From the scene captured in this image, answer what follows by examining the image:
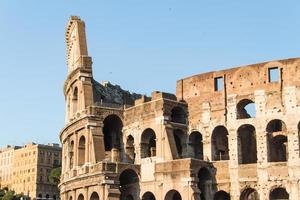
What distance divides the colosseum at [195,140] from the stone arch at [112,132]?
0.07 m

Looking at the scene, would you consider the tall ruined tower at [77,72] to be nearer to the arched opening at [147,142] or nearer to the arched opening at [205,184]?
the arched opening at [147,142]

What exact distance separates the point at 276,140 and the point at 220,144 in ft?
12.1

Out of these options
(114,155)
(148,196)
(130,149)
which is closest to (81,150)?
(130,149)

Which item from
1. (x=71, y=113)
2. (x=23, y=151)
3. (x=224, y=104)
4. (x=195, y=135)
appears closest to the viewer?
(x=224, y=104)

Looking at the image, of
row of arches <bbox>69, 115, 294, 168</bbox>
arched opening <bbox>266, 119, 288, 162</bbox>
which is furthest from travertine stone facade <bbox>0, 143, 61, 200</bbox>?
arched opening <bbox>266, 119, 288, 162</bbox>

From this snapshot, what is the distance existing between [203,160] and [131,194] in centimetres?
590

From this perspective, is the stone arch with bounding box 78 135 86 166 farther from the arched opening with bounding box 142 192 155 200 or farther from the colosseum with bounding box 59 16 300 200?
the arched opening with bounding box 142 192 155 200

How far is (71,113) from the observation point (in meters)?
43.6

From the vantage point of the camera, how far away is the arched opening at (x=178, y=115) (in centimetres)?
3769

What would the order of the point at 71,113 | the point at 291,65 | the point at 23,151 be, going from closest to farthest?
the point at 291,65, the point at 71,113, the point at 23,151

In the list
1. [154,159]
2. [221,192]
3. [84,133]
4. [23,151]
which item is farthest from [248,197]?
[23,151]

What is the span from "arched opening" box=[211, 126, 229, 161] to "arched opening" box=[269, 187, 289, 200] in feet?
13.5

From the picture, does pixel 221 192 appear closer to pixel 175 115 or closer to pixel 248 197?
pixel 248 197

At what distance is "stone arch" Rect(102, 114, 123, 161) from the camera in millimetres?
40500
